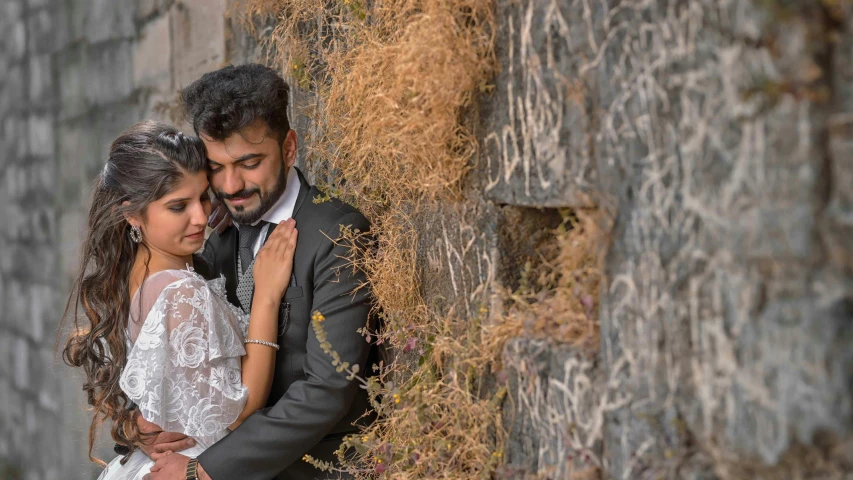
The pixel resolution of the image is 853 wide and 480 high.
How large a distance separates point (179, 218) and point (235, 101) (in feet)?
1.14

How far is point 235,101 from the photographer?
2.31m

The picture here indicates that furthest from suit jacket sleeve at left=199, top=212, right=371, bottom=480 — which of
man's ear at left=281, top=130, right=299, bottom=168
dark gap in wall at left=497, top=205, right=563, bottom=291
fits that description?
dark gap in wall at left=497, top=205, right=563, bottom=291

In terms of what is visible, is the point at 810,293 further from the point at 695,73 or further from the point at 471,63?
the point at 471,63

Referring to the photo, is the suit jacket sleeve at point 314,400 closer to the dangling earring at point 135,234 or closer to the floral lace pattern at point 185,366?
the floral lace pattern at point 185,366

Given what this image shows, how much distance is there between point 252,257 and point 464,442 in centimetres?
100

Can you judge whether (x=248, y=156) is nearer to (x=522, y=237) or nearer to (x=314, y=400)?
(x=314, y=400)

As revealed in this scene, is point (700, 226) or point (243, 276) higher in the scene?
point (700, 226)

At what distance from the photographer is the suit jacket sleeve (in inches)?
88.0

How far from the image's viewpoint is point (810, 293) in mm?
1013

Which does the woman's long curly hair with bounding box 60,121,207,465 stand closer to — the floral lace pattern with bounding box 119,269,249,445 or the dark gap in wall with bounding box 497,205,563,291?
the floral lace pattern with bounding box 119,269,249,445

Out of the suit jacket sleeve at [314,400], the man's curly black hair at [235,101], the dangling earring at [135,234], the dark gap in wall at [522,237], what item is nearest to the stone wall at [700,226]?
the dark gap in wall at [522,237]

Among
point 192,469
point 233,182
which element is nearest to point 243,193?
point 233,182

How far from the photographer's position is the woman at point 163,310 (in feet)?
7.26

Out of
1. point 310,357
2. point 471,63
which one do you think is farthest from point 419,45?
point 310,357
